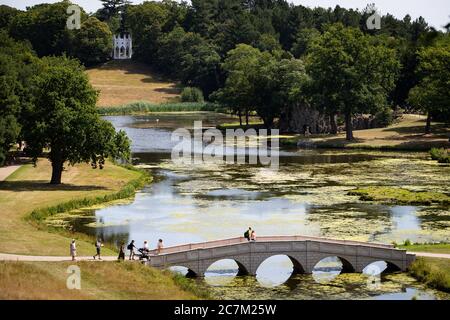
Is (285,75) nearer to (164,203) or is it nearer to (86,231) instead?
(164,203)

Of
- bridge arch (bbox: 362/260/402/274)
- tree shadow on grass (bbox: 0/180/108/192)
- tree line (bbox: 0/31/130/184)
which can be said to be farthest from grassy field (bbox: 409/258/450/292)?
tree shadow on grass (bbox: 0/180/108/192)

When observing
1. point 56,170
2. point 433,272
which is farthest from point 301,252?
point 56,170

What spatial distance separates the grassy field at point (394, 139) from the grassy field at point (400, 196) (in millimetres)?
47772

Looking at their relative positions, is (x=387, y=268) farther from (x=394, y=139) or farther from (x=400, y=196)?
(x=394, y=139)

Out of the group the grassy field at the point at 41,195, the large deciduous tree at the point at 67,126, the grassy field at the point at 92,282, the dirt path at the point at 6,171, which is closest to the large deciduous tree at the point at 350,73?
the grassy field at the point at 41,195

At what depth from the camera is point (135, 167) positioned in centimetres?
12031

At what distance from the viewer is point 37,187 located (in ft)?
316

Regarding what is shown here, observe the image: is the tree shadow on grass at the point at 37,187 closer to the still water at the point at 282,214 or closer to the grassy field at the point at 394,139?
the still water at the point at 282,214

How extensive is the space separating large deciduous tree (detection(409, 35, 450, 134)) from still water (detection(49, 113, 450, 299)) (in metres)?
16.3

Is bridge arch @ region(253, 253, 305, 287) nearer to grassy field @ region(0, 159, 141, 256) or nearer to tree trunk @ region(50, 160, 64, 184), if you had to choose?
grassy field @ region(0, 159, 141, 256)

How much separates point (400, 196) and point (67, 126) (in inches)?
1477

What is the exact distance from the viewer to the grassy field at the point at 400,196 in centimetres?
9206
